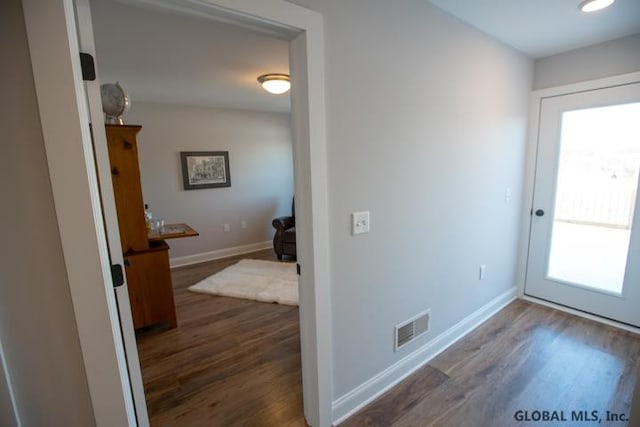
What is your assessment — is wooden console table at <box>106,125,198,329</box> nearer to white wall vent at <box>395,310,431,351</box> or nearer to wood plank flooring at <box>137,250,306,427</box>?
wood plank flooring at <box>137,250,306,427</box>

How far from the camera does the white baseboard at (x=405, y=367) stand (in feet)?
5.70

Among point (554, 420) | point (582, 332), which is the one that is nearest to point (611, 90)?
point (582, 332)

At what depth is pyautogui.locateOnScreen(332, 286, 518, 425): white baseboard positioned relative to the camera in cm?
174

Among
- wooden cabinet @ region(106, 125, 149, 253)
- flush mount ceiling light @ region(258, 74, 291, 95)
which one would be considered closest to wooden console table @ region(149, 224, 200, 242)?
wooden cabinet @ region(106, 125, 149, 253)

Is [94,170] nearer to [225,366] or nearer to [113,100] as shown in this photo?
A: [113,100]

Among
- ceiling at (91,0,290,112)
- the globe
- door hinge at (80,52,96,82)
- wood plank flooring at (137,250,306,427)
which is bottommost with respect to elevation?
wood plank flooring at (137,250,306,427)

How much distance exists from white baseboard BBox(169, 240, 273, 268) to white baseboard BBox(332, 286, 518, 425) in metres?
3.61

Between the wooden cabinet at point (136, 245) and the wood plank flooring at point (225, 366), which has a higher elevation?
the wooden cabinet at point (136, 245)

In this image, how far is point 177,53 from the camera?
2.36 m

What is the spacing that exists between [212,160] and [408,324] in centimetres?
388

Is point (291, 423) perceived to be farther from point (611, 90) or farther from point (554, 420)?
point (611, 90)

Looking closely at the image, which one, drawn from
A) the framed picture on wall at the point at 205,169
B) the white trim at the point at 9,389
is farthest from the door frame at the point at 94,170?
the framed picture on wall at the point at 205,169

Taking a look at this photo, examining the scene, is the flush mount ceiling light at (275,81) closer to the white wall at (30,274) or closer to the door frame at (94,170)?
the door frame at (94,170)

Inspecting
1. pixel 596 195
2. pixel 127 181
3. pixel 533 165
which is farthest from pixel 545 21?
pixel 127 181
